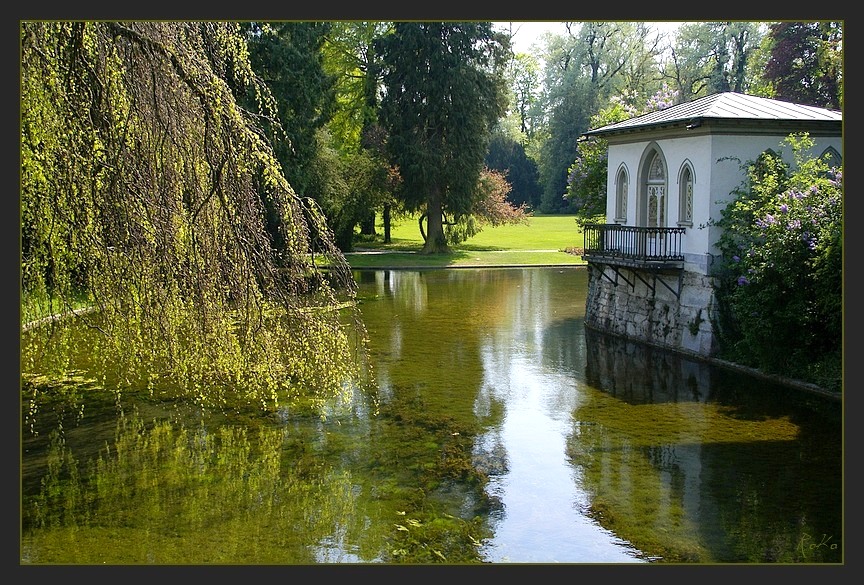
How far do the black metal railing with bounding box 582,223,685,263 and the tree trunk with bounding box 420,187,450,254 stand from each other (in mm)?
19290

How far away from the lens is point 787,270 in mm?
15727

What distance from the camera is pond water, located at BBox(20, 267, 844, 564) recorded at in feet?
29.8

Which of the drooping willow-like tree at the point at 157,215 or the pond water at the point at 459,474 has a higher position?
the drooping willow-like tree at the point at 157,215

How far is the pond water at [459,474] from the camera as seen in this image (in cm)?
907

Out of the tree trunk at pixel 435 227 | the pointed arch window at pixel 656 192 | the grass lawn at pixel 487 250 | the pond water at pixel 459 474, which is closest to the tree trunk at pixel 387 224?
the grass lawn at pixel 487 250

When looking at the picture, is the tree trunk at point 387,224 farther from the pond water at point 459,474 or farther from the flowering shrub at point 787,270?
the pond water at point 459,474

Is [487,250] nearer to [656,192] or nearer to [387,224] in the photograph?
[387,224]

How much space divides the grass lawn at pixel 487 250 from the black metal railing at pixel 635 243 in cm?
1349

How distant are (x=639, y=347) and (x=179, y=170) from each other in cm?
1453

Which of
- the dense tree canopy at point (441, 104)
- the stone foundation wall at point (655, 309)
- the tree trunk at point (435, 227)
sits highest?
the dense tree canopy at point (441, 104)

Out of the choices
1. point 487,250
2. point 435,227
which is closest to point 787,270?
point 435,227

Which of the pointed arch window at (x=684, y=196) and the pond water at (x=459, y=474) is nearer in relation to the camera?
the pond water at (x=459, y=474)

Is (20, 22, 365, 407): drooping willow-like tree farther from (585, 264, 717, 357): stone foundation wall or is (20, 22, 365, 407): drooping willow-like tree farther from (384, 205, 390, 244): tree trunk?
(384, 205, 390, 244): tree trunk

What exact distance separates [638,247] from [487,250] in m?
24.7
